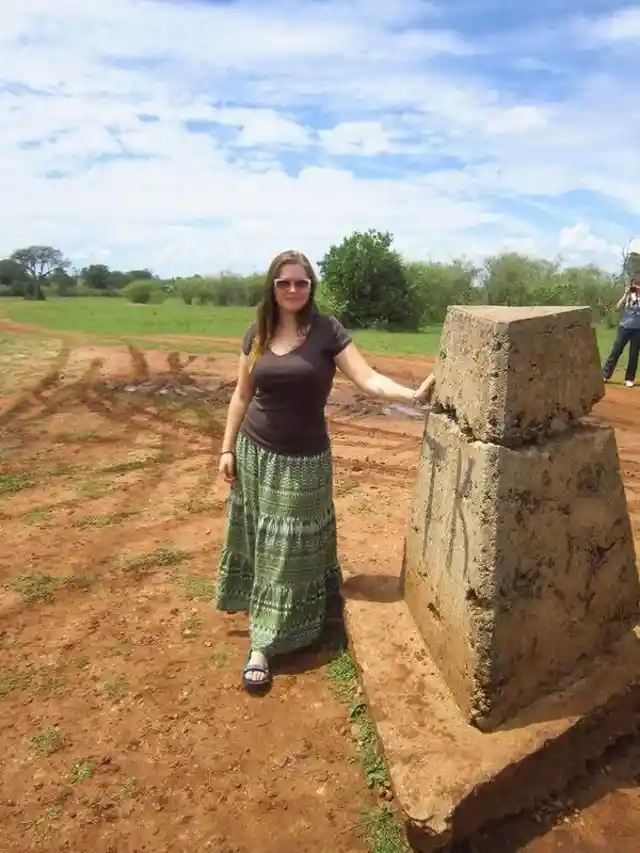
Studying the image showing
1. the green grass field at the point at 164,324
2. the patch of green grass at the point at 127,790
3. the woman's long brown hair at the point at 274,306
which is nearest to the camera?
the patch of green grass at the point at 127,790

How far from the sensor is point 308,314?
302 centimetres

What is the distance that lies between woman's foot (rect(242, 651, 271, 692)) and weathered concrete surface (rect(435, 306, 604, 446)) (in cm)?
135

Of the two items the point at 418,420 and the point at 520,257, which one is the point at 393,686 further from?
the point at 520,257

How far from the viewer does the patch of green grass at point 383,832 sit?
7.72 feet

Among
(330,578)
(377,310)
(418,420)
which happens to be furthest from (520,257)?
(330,578)

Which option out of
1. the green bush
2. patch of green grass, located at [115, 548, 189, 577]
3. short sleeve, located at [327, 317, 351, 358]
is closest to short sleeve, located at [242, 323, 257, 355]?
short sleeve, located at [327, 317, 351, 358]

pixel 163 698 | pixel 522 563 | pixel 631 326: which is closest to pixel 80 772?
pixel 163 698

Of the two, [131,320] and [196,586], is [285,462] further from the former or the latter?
[131,320]

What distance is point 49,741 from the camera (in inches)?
113

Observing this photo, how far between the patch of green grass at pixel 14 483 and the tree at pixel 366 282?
44.6 ft

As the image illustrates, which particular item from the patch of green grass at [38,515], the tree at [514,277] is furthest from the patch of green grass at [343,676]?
the tree at [514,277]

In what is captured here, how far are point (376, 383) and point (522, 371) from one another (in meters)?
0.69

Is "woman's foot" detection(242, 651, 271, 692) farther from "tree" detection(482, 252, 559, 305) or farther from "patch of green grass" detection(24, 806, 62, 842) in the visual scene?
"tree" detection(482, 252, 559, 305)

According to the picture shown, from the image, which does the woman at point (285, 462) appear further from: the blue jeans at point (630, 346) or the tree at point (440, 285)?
the tree at point (440, 285)
